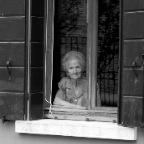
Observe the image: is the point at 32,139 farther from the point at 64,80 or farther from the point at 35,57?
the point at 35,57

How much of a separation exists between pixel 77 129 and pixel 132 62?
0.87 metres

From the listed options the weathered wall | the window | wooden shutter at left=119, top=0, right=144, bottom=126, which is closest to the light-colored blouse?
the window

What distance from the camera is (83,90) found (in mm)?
6086

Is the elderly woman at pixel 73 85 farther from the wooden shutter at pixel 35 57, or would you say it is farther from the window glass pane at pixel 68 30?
the wooden shutter at pixel 35 57

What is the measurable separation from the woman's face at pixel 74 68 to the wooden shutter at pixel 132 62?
64 centimetres

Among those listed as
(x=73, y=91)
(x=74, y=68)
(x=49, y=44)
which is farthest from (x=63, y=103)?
(x=49, y=44)

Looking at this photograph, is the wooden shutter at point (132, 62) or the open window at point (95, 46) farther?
the open window at point (95, 46)

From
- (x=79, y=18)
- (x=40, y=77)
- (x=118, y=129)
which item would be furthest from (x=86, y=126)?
(x=79, y=18)

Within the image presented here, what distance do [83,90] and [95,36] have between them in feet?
1.89

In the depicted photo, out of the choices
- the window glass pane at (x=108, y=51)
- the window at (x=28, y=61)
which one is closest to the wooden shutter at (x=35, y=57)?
the window at (x=28, y=61)

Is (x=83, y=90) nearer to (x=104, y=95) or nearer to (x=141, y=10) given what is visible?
(x=104, y=95)

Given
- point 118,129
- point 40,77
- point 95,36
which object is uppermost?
point 95,36

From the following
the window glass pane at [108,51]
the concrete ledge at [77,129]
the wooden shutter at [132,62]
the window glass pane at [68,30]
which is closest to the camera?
the wooden shutter at [132,62]

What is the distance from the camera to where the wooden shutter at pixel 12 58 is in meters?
5.94
